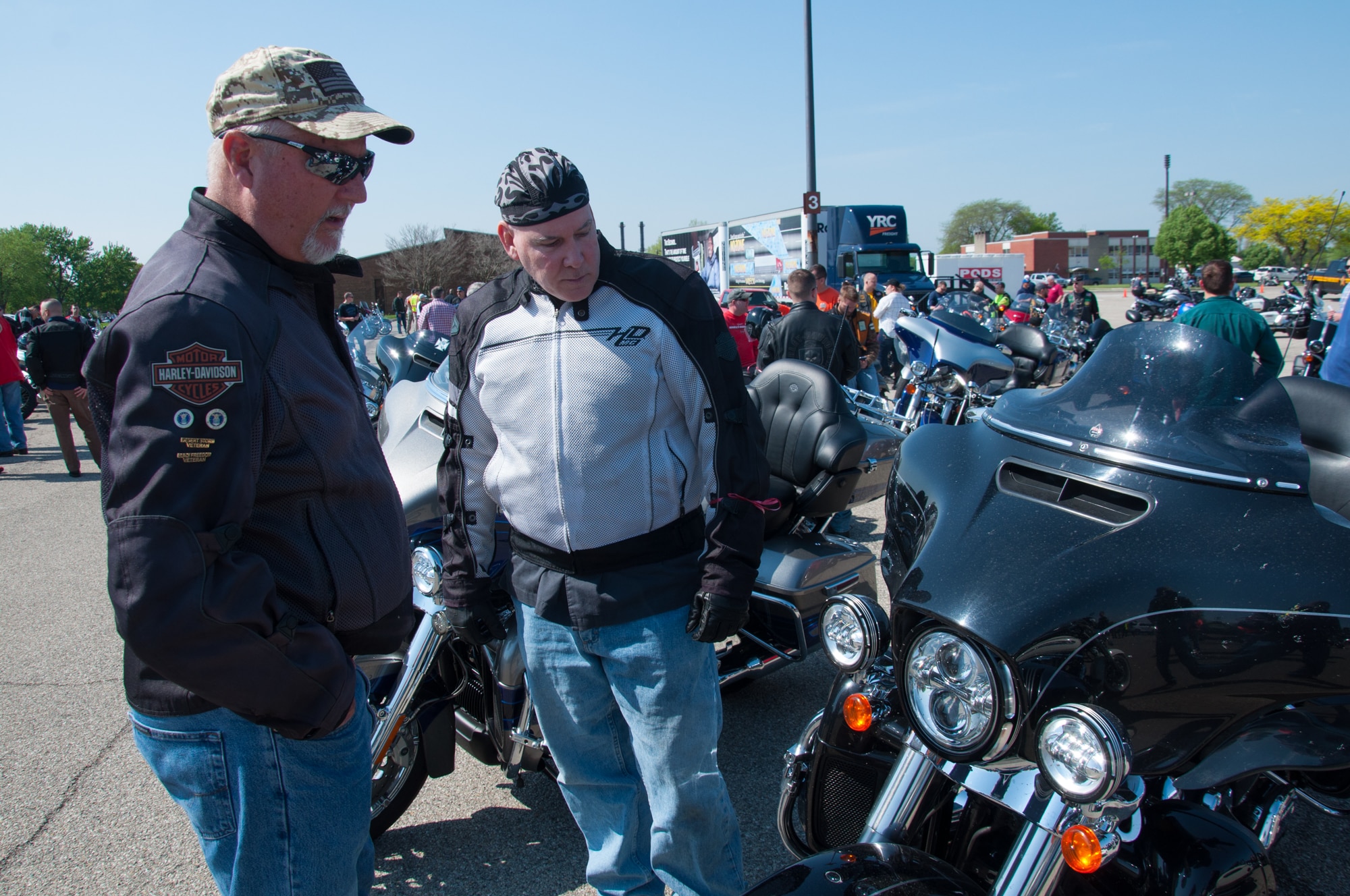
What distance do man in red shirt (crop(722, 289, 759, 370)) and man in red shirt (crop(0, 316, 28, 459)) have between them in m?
8.71

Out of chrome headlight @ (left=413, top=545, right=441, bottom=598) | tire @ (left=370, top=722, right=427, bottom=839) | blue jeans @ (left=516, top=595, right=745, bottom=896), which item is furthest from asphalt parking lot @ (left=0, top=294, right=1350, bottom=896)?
chrome headlight @ (left=413, top=545, right=441, bottom=598)

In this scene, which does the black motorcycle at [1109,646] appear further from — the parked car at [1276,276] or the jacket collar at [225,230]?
the parked car at [1276,276]

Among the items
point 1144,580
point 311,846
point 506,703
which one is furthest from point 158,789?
point 1144,580

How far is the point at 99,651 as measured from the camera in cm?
449

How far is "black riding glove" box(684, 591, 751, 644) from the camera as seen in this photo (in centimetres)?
183

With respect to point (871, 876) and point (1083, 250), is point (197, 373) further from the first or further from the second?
point (1083, 250)

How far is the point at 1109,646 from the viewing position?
1.48 m

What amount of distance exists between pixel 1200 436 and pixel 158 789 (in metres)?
3.57

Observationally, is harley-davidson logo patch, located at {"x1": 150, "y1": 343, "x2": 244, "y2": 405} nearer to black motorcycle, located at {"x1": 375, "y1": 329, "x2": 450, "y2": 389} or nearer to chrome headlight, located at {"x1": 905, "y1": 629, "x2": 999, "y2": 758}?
chrome headlight, located at {"x1": 905, "y1": 629, "x2": 999, "y2": 758}

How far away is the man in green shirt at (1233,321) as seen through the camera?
5.46m

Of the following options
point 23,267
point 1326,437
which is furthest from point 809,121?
point 23,267

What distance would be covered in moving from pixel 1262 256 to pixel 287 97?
3155 inches

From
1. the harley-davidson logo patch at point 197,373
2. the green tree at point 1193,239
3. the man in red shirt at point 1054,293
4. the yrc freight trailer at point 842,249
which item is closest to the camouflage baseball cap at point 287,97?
the harley-davidson logo patch at point 197,373

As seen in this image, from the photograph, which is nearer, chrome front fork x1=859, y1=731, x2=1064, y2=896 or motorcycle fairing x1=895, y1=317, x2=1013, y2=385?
chrome front fork x1=859, y1=731, x2=1064, y2=896
